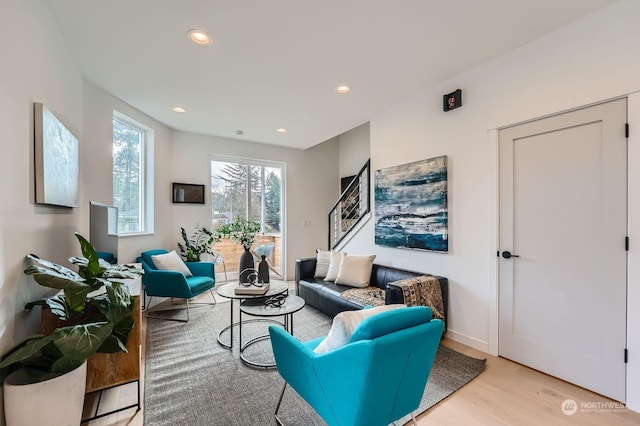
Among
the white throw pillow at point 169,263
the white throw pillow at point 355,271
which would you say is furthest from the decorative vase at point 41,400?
the white throw pillow at point 355,271

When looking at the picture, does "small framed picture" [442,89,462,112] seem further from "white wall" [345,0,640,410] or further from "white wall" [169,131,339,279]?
"white wall" [169,131,339,279]

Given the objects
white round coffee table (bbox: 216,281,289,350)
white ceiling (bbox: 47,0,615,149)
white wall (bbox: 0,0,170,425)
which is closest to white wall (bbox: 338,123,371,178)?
white ceiling (bbox: 47,0,615,149)

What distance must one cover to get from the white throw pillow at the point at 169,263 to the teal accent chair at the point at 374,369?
2.65 meters

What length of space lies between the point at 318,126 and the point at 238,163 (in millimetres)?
1809

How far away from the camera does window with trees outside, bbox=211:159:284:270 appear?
4996 millimetres

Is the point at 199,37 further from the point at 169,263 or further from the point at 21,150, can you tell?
the point at 169,263

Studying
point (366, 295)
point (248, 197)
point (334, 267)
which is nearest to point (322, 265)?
point (334, 267)

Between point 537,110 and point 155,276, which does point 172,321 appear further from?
point 537,110

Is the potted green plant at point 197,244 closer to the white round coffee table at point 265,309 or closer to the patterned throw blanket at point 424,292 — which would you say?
the white round coffee table at point 265,309

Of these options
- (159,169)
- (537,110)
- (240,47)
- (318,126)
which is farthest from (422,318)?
(159,169)

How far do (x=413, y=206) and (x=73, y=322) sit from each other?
3064 mm

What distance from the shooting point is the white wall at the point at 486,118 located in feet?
6.22

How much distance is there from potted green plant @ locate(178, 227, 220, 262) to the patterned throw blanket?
3062 millimetres

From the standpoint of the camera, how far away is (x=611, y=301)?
192 centimetres
